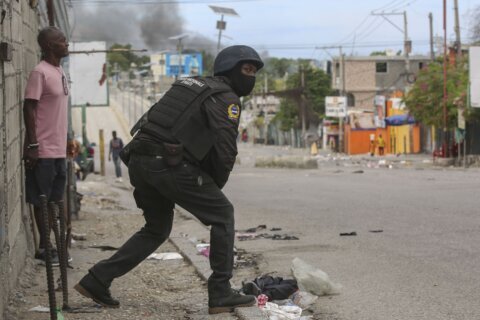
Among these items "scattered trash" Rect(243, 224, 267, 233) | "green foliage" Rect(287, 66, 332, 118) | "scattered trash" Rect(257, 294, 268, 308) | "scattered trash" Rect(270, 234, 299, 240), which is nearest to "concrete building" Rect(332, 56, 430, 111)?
"green foliage" Rect(287, 66, 332, 118)

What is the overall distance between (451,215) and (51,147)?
656 cm

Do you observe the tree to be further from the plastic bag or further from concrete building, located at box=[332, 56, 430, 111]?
the plastic bag

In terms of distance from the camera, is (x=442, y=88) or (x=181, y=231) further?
(x=442, y=88)

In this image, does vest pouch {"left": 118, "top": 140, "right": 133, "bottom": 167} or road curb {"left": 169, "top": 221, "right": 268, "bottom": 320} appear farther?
vest pouch {"left": 118, "top": 140, "right": 133, "bottom": 167}

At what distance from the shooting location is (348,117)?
231 ft

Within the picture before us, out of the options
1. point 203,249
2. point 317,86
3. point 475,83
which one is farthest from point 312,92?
point 203,249

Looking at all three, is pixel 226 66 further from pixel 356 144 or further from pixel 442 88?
pixel 356 144

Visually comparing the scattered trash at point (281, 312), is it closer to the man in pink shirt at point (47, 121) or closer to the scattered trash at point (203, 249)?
the man in pink shirt at point (47, 121)

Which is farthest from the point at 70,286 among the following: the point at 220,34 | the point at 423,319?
the point at 220,34

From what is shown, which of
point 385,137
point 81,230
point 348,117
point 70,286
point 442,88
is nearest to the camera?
point 70,286

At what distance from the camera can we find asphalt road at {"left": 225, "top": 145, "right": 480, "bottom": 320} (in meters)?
5.98

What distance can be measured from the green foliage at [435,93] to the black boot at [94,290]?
31.5m

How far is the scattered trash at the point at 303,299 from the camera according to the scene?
5918 mm

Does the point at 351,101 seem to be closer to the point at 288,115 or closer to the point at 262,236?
the point at 288,115
